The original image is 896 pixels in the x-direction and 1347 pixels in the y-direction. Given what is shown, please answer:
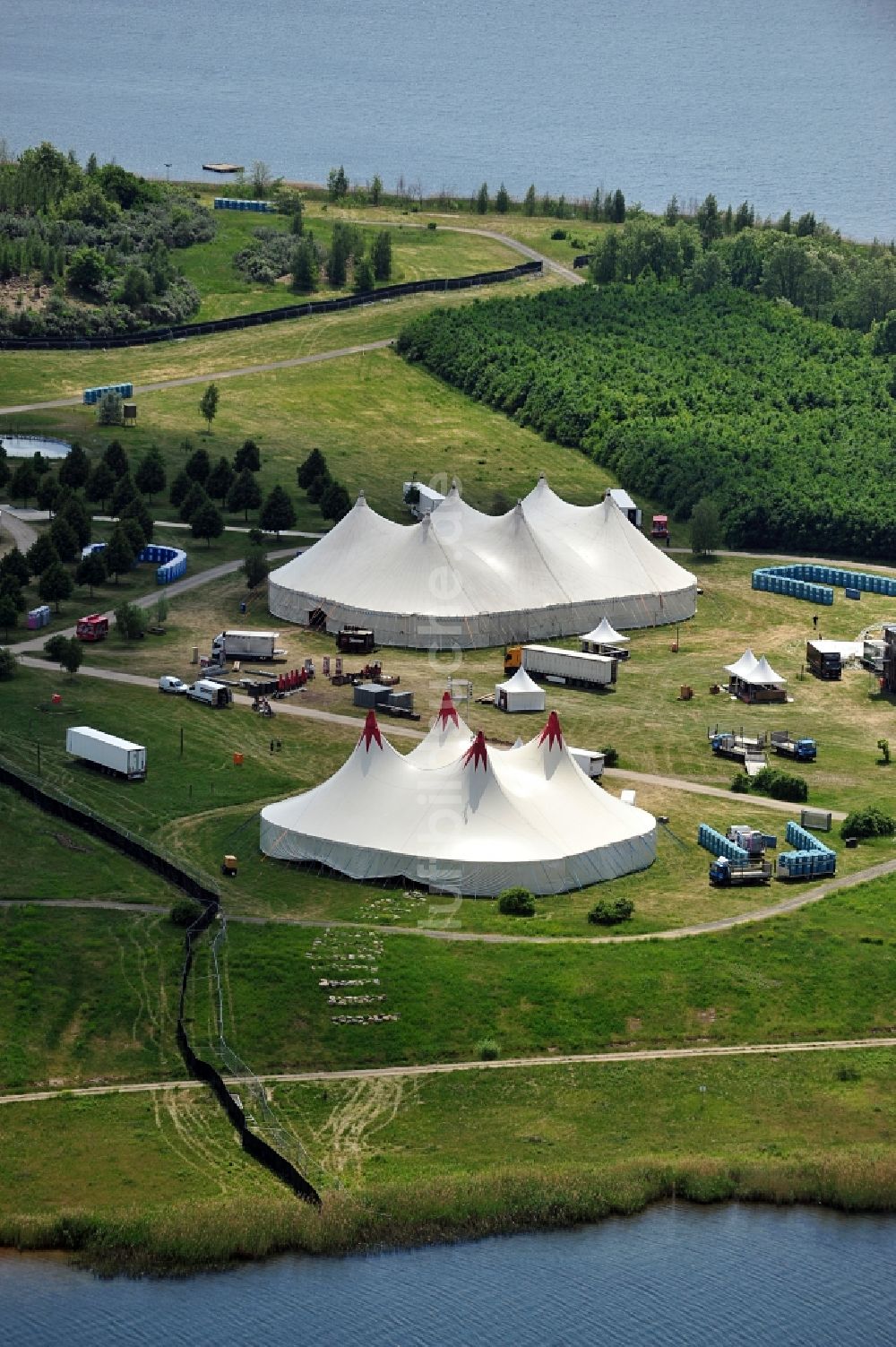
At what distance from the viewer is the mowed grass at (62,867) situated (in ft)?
353

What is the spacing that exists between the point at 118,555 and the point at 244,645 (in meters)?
18.3

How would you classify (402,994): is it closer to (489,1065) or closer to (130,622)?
(489,1065)

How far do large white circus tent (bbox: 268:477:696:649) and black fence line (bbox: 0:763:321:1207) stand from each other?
39784 mm

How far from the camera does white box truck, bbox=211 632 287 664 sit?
488ft

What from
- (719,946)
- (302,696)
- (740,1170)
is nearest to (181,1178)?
(740,1170)

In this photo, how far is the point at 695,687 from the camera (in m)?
149

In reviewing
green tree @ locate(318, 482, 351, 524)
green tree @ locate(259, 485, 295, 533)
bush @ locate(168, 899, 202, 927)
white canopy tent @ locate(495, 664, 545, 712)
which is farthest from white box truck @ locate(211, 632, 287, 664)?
bush @ locate(168, 899, 202, 927)

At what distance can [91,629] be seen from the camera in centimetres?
15175

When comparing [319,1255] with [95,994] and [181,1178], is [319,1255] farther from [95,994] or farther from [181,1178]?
[95,994]

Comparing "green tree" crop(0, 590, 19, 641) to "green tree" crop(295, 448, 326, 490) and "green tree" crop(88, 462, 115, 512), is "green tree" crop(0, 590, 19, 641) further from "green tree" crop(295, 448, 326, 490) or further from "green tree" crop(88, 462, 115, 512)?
"green tree" crop(295, 448, 326, 490)

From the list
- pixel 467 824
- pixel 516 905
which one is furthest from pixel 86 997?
pixel 467 824

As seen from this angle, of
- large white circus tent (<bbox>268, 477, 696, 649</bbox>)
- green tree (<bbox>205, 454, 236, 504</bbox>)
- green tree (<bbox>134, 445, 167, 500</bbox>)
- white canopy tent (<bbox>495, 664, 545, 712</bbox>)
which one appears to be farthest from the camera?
green tree (<bbox>205, 454, 236, 504</bbox>)

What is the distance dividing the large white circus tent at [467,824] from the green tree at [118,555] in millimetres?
49700

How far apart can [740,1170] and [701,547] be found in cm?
9838
